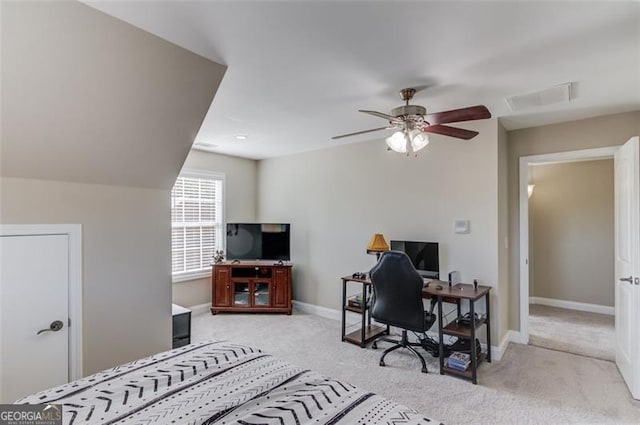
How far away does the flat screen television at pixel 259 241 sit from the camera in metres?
4.95

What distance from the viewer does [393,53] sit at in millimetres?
1997

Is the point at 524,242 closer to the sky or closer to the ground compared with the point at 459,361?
closer to the sky

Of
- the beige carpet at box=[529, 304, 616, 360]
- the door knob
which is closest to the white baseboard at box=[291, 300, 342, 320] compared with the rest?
the beige carpet at box=[529, 304, 616, 360]

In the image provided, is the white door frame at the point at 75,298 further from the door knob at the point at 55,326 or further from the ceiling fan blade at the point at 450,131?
the ceiling fan blade at the point at 450,131

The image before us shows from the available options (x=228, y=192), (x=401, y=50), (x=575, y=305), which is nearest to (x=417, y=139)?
(x=401, y=50)

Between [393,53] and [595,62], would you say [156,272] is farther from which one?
[595,62]

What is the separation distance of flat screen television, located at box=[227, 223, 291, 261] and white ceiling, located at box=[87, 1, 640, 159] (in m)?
2.18

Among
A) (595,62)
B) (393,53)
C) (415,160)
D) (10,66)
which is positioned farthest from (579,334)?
(10,66)

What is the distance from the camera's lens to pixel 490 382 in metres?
2.80

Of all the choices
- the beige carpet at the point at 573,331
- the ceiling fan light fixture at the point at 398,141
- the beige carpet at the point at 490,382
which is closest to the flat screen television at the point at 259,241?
the beige carpet at the point at 490,382

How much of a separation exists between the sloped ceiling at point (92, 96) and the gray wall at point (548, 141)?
3371mm

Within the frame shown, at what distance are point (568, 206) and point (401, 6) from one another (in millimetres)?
4947

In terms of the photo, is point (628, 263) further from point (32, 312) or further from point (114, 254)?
point (32, 312)

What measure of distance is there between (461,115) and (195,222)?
402cm
